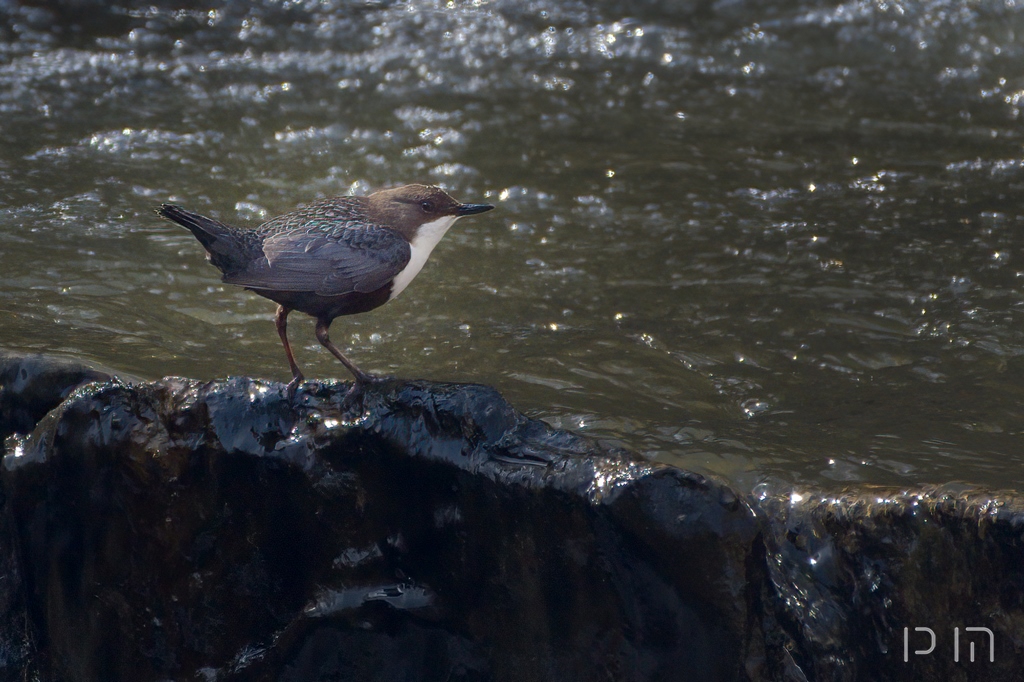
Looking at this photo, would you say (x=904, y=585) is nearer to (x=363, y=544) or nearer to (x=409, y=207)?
(x=363, y=544)

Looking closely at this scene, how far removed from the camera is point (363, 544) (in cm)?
351

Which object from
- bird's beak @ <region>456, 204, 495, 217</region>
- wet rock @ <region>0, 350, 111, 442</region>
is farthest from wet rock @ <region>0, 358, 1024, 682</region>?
bird's beak @ <region>456, 204, 495, 217</region>

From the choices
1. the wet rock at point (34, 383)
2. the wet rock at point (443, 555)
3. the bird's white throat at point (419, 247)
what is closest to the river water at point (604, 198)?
the wet rock at point (34, 383)

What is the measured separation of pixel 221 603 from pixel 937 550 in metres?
2.35

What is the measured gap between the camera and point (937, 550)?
3.42 meters

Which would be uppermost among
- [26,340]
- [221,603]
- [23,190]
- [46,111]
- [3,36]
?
[3,36]

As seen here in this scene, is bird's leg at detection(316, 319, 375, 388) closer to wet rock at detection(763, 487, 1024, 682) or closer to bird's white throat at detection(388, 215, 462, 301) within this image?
bird's white throat at detection(388, 215, 462, 301)

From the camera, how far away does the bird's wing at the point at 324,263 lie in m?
3.71

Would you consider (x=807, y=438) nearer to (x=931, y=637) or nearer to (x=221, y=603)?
(x=931, y=637)

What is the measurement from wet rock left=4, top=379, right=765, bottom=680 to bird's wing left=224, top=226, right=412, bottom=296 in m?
0.36

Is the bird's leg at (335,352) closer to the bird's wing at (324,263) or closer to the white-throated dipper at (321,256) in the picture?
the white-throated dipper at (321,256)

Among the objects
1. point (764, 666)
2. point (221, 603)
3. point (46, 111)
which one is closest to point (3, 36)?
point (46, 111)

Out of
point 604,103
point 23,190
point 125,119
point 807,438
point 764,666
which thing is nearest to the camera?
point 764,666

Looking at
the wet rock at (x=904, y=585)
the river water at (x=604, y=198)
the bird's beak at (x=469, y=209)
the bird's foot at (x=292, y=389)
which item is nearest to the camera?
the wet rock at (x=904, y=585)
